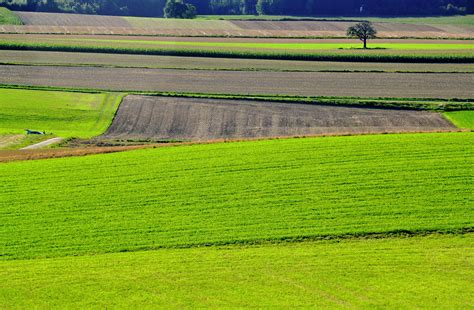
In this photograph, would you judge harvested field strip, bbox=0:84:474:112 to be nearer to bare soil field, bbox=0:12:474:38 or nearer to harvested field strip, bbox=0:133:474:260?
harvested field strip, bbox=0:133:474:260

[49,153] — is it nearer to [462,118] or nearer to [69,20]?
[462,118]

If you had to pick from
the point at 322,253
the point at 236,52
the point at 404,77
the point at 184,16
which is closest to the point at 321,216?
the point at 322,253

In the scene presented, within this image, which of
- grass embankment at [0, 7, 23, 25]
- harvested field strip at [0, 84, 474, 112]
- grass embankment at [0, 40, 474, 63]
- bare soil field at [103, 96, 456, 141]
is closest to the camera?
bare soil field at [103, 96, 456, 141]

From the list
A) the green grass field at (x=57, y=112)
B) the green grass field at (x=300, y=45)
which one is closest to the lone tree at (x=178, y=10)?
the green grass field at (x=300, y=45)

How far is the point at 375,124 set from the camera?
56.6m

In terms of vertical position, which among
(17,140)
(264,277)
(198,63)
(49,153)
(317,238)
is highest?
(198,63)

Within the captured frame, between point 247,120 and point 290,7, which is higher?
point 290,7

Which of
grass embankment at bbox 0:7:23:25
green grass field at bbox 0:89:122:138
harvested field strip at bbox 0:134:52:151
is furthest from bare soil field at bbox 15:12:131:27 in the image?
harvested field strip at bbox 0:134:52:151

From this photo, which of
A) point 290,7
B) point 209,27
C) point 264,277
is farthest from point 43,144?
point 290,7

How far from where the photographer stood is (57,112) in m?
62.2

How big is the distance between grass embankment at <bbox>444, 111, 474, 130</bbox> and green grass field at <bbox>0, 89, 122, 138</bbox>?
25.6 meters

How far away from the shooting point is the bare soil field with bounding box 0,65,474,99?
6831cm

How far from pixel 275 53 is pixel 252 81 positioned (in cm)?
1618

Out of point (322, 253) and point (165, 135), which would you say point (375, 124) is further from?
point (322, 253)
